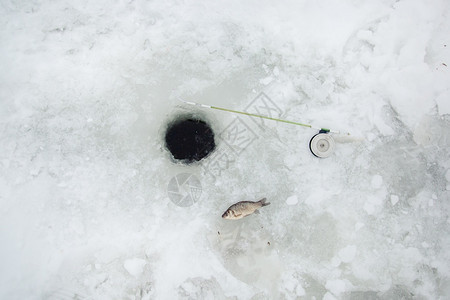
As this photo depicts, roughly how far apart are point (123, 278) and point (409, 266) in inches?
123

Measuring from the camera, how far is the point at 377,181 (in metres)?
3.22

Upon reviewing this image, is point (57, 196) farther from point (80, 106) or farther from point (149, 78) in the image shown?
point (149, 78)

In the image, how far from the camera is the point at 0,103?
325 centimetres

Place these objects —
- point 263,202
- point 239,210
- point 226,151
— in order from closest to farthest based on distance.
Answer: point 239,210
point 263,202
point 226,151

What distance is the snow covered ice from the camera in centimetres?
307

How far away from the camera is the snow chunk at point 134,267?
304 centimetres

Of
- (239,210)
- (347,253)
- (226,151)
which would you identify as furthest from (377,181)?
(226,151)

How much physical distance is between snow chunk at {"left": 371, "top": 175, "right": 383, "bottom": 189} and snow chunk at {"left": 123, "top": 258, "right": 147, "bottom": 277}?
2722 millimetres

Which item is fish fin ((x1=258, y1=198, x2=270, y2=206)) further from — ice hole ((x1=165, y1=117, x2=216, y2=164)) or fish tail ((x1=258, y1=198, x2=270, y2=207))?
ice hole ((x1=165, y1=117, x2=216, y2=164))

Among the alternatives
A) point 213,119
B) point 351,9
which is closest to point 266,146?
point 213,119

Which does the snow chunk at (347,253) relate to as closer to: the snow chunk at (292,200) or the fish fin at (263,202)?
the snow chunk at (292,200)

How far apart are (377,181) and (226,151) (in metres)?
1.75

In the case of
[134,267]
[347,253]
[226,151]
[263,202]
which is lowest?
[134,267]

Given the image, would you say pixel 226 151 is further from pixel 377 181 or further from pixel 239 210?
pixel 377 181
